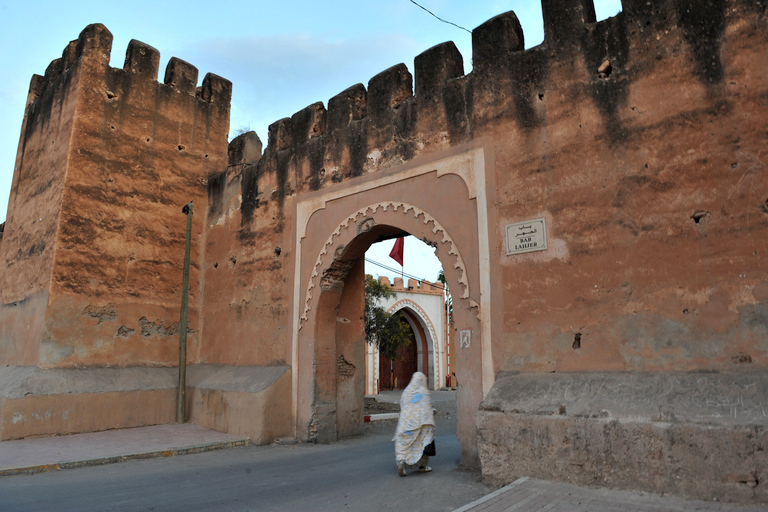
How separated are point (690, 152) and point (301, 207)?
17.1ft

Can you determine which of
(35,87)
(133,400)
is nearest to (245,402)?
(133,400)

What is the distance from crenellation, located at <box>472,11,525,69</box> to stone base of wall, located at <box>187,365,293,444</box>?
192 inches

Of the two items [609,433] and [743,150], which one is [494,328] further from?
[743,150]

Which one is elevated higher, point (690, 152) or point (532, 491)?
point (690, 152)

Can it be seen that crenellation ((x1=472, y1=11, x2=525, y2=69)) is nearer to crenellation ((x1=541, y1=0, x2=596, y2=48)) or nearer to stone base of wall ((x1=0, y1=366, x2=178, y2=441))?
crenellation ((x1=541, y1=0, x2=596, y2=48))

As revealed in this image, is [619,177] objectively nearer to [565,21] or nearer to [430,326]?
[565,21]

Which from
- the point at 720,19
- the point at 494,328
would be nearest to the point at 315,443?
the point at 494,328

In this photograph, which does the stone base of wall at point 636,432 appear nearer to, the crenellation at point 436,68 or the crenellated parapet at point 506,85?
the crenellated parapet at point 506,85

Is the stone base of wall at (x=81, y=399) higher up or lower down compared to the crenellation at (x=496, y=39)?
lower down

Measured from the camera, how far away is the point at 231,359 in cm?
855

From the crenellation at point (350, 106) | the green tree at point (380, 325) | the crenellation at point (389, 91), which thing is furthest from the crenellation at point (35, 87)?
the green tree at point (380, 325)

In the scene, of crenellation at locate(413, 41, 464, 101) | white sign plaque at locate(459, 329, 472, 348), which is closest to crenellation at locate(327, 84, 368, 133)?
crenellation at locate(413, 41, 464, 101)

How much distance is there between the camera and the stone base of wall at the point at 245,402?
23.6ft

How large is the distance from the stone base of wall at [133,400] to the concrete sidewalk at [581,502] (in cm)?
399
